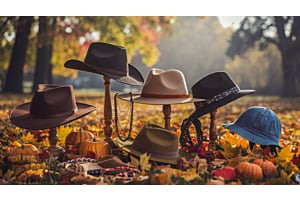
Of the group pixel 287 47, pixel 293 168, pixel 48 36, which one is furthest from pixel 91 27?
pixel 293 168

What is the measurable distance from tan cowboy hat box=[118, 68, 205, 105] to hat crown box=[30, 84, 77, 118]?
741mm

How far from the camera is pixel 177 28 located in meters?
32.5

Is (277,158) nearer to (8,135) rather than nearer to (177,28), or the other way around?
(8,135)

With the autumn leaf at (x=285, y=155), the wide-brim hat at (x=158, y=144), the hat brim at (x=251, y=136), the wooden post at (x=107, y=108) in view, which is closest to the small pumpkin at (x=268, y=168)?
the autumn leaf at (x=285, y=155)

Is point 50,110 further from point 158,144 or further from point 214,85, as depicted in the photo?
point 214,85

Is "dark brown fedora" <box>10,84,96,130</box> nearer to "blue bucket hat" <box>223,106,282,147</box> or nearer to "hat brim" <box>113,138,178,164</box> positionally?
"hat brim" <box>113,138,178,164</box>

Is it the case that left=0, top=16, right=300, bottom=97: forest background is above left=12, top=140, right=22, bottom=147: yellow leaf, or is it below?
above

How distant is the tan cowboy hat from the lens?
16.0ft

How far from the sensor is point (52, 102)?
4.64 m

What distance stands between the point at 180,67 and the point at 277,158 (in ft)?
95.0

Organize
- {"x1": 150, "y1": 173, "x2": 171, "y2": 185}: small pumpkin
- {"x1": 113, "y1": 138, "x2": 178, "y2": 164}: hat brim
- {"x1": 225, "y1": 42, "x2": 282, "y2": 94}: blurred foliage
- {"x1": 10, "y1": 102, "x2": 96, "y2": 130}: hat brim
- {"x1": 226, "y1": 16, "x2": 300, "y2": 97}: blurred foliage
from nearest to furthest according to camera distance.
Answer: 1. {"x1": 150, "y1": 173, "x2": 171, "y2": 185}: small pumpkin
2. {"x1": 113, "y1": 138, "x2": 178, "y2": 164}: hat brim
3. {"x1": 10, "y1": 102, "x2": 96, "y2": 130}: hat brim
4. {"x1": 226, "y1": 16, "x2": 300, "y2": 97}: blurred foliage
5. {"x1": 225, "y1": 42, "x2": 282, "y2": 94}: blurred foliage

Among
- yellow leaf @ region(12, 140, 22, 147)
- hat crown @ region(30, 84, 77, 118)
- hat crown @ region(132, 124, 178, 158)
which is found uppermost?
hat crown @ region(30, 84, 77, 118)

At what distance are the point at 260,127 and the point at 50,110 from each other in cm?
258

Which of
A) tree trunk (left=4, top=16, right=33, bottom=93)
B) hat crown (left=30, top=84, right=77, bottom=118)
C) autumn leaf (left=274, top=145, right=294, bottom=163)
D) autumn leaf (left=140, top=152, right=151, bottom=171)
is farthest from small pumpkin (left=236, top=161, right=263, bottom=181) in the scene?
tree trunk (left=4, top=16, right=33, bottom=93)
